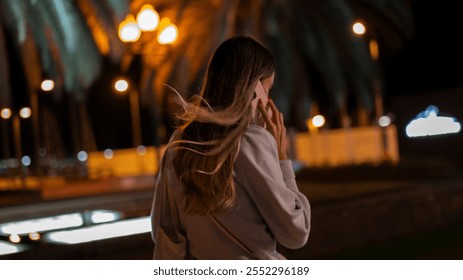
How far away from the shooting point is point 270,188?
180 centimetres

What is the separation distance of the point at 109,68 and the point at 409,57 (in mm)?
17949

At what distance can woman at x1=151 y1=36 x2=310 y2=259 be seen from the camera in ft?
5.95

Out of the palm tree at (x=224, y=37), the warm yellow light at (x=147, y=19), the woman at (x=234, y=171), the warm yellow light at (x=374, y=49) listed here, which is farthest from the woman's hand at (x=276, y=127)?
the warm yellow light at (x=374, y=49)

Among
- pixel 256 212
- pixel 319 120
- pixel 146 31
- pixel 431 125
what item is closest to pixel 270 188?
pixel 256 212

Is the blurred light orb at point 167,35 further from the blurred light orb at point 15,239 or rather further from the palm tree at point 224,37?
the blurred light orb at point 15,239

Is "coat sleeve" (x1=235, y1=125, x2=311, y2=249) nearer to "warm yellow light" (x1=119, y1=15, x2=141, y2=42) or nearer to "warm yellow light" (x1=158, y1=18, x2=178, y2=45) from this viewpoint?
"warm yellow light" (x1=119, y1=15, x2=141, y2=42)

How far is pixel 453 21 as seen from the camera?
45.2ft

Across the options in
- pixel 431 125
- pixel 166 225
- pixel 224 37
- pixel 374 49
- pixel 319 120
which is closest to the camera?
pixel 166 225

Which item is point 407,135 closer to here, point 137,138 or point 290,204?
point 137,138

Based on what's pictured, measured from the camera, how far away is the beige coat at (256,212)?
5.94 ft

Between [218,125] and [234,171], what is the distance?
13 cm

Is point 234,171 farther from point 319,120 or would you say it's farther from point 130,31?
point 319,120

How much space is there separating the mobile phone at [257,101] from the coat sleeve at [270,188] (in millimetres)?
→ 65
